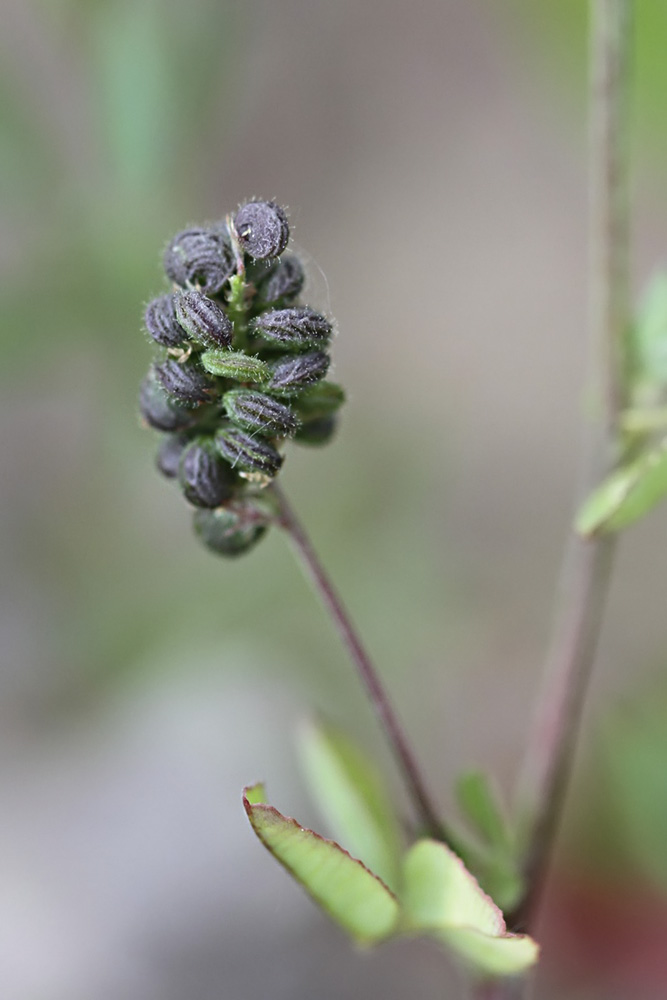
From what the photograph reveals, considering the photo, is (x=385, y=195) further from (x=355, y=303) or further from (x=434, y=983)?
(x=434, y=983)

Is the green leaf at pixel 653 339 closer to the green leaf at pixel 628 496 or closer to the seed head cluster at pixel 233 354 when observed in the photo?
the green leaf at pixel 628 496

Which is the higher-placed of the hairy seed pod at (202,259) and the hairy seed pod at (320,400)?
the hairy seed pod at (202,259)

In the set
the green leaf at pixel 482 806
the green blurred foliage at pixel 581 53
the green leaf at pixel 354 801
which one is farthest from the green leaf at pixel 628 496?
A: the green blurred foliage at pixel 581 53

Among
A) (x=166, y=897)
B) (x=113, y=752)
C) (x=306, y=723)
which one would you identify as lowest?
(x=306, y=723)

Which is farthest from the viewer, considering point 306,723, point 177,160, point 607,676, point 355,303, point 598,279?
point 355,303

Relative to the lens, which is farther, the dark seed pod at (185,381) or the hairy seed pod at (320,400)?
the hairy seed pod at (320,400)

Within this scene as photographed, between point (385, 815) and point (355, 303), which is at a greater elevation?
point (355, 303)

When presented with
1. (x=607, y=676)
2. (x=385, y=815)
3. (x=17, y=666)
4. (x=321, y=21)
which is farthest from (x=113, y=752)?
(x=321, y=21)
